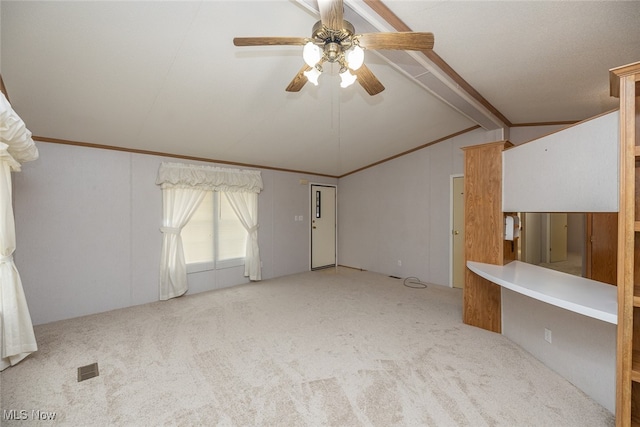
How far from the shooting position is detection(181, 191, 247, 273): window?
14.0 feet

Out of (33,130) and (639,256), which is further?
(33,130)

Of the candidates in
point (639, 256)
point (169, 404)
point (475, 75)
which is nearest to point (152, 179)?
point (169, 404)

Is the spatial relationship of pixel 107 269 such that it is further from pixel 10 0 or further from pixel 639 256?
pixel 639 256

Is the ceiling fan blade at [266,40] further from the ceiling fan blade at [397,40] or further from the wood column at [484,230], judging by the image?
the wood column at [484,230]

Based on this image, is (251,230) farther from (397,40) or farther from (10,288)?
(397,40)

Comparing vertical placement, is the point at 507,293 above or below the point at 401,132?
below

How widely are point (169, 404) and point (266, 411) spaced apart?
2.25 feet

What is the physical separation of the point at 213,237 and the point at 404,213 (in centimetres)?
353

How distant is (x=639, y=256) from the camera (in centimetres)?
147

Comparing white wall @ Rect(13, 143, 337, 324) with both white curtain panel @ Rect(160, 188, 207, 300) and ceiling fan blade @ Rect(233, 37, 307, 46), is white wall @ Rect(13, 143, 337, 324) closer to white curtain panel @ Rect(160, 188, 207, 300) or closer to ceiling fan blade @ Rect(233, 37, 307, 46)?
white curtain panel @ Rect(160, 188, 207, 300)

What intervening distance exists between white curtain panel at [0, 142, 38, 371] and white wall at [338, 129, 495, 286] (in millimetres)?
5056

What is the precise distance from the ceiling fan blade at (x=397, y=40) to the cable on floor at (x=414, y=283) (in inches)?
155

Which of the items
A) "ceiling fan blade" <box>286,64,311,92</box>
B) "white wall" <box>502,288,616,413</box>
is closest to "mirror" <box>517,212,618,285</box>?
"white wall" <box>502,288,616,413</box>

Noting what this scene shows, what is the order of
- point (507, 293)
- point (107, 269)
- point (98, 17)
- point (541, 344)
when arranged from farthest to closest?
1. point (107, 269)
2. point (507, 293)
3. point (541, 344)
4. point (98, 17)
